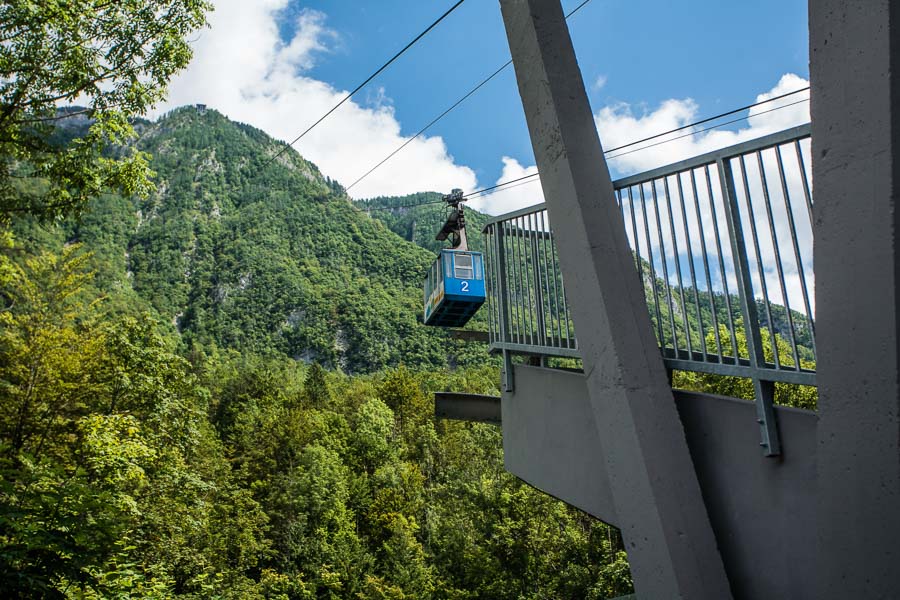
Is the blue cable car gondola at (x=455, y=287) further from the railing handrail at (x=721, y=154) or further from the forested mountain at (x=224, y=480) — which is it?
the railing handrail at (x=721, y=154)

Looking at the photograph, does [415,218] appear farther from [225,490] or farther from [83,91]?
[83,91]

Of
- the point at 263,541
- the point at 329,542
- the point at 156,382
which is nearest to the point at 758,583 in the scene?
the point at 156,382

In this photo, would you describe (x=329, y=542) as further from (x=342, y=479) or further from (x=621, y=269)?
(x=621, y=269)

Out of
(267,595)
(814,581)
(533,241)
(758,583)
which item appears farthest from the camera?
(267,595)

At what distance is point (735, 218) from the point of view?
2.63 meters

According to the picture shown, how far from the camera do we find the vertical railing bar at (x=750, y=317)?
234cm

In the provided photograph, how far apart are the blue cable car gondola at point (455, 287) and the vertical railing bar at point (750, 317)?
8.57m

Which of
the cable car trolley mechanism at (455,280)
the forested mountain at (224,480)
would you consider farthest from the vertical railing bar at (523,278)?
the cable car trolley mechanism at (455,280)

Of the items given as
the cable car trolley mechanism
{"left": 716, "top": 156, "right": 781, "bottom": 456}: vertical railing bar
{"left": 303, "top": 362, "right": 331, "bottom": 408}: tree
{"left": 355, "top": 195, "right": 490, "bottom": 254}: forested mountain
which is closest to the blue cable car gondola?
the cable car trolley mechanism

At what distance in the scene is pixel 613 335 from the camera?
9.18ft

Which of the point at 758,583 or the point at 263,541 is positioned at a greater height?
the point at 758,583

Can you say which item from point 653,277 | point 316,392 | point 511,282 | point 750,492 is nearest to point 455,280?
point 511,282

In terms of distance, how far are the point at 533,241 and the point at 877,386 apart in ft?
8.90

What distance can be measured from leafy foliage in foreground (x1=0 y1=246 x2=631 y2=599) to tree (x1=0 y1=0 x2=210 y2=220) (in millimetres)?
2784
